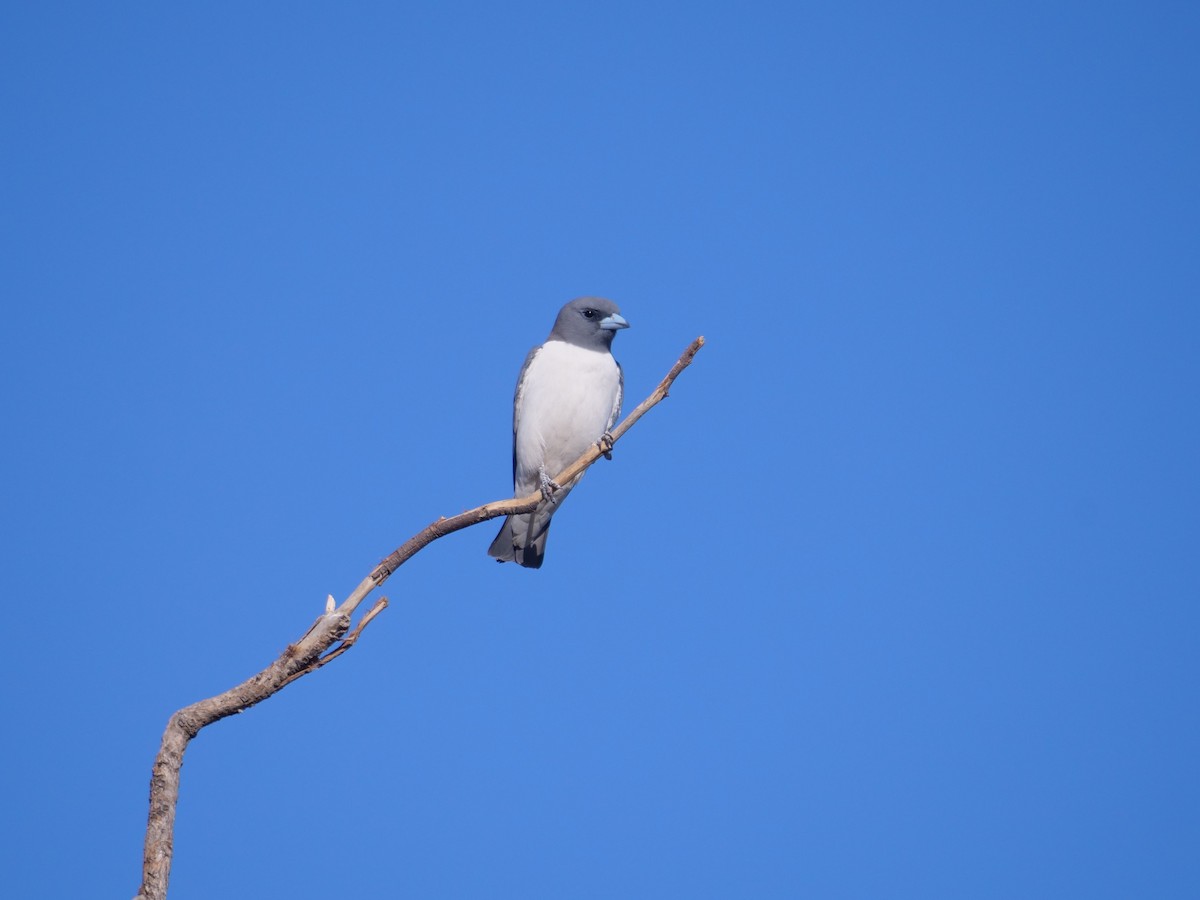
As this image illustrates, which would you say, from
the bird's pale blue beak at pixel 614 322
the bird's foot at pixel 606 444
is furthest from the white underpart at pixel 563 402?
the bird's foot at pixel 606 444

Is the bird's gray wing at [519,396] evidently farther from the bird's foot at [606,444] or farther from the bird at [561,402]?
the bird's foot at [606,444]

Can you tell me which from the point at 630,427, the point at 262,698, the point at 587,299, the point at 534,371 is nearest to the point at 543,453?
the point at 534,371

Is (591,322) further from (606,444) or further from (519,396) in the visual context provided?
(606,444)

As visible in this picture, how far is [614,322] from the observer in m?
9.24

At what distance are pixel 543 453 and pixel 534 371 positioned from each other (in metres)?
0.65

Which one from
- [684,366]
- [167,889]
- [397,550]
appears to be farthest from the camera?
[684,366]

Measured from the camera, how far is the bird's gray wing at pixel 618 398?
9570 millimetres

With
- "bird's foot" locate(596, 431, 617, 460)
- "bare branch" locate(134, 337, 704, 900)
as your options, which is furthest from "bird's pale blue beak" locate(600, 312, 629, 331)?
"bare branch" locate(134, 337, 704, 900)

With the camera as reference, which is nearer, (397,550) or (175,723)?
(175,723)

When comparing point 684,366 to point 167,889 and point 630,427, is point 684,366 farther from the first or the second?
point 167,889

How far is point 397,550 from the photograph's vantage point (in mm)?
6699

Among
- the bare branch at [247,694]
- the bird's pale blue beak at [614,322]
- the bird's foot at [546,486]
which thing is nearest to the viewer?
the bare branch at [247,694]

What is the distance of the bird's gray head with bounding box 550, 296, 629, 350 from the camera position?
933 cm

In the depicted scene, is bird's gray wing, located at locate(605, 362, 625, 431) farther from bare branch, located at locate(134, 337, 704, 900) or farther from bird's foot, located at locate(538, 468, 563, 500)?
bare branch, located at locate(134, 337, 704, 900)
